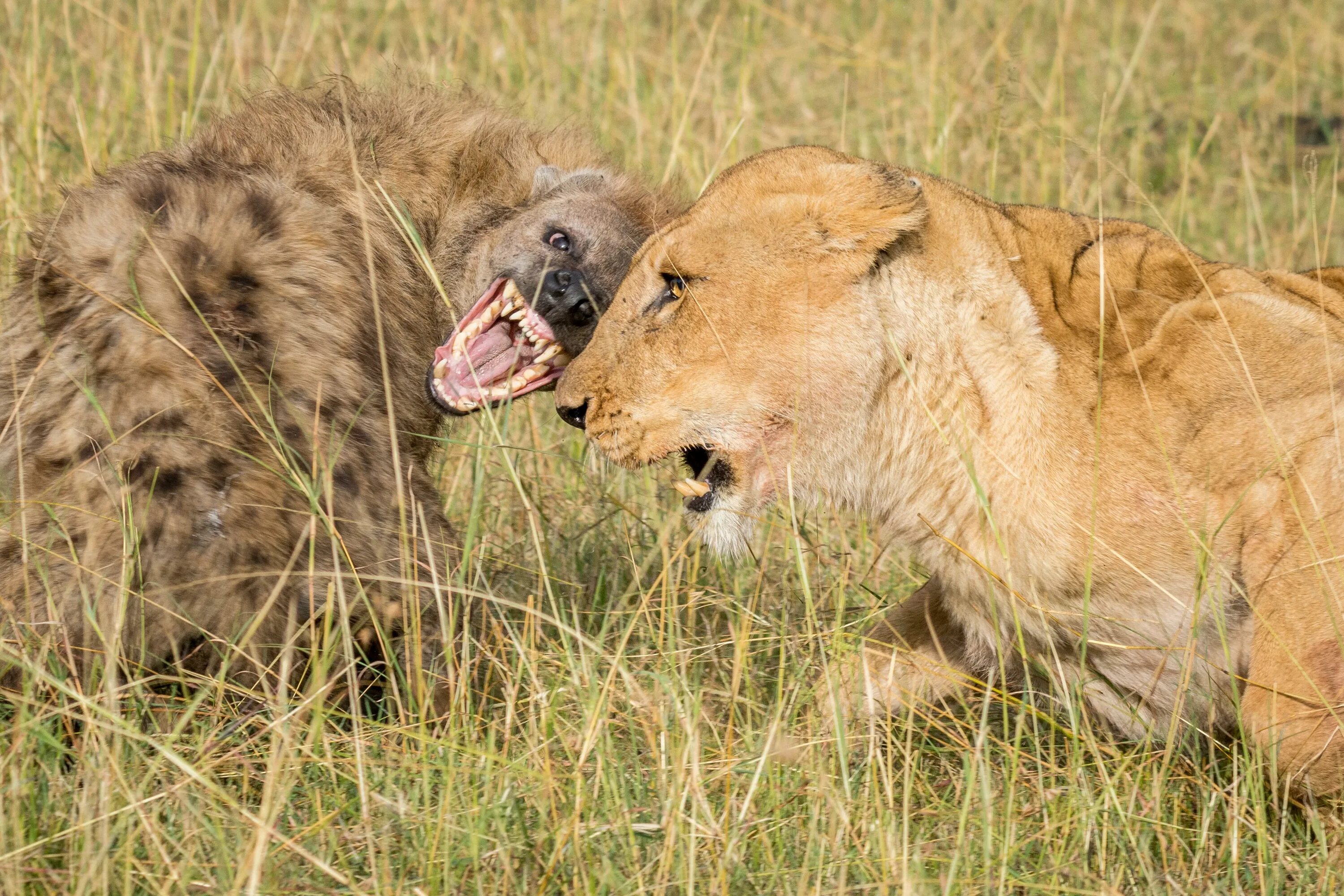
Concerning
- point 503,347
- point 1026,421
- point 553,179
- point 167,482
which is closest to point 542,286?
point 503,347

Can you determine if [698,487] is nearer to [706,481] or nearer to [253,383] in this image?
[706,481]

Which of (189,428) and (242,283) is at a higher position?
(242,283)

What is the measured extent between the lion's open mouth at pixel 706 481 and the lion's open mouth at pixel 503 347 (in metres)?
0.90

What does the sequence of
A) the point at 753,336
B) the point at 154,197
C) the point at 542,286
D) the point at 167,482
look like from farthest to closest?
the point at 542,286 < the point at 154,197 < the point at 167,482 < the point at 753,336

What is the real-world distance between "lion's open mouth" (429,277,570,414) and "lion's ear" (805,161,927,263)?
1247 millimetres

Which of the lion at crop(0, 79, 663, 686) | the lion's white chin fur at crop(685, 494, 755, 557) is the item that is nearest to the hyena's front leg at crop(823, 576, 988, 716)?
the lion's white chin fur at crop(685, 494, 755, 557)

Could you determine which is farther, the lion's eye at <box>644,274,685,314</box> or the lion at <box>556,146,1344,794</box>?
the lion's eye at <box>644,274,685,314</box>

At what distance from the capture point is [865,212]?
3045 millimetres

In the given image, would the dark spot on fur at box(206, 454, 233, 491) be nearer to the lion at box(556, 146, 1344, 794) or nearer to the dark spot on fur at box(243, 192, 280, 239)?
the dark spot on fur at box(243, 192, 280, 239)

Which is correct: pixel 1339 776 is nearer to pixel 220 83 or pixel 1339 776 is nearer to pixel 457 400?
pixel 457 400

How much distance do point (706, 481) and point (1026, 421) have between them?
0.71m

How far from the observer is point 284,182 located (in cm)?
398

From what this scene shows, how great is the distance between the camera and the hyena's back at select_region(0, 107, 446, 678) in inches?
125

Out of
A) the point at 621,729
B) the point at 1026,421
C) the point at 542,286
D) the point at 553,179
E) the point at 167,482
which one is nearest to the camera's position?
the point at 1026,421
